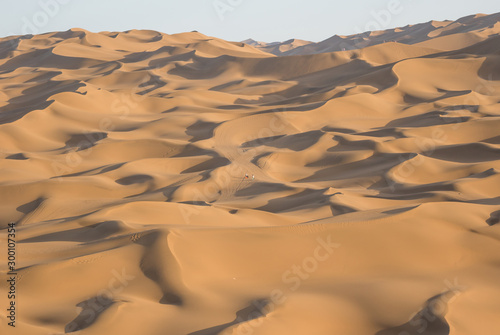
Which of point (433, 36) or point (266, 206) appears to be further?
point (433, 36)

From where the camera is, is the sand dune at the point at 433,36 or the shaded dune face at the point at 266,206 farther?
the sand dune at the point at 433,36

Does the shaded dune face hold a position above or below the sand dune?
above

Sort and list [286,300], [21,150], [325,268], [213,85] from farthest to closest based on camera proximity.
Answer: [213,85] → [21,150] → [325,268] → [286,300]

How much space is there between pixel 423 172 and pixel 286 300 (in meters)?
7.27

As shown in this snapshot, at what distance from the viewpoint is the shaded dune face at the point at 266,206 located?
215 inches

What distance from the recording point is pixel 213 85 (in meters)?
31.0

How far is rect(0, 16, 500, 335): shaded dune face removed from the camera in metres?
5.47

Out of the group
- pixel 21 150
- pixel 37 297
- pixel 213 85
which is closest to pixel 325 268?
pixel 37 297

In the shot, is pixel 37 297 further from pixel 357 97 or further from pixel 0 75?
pixel 0 75

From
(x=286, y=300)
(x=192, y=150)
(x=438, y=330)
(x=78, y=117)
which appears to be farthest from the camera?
(x=78, y=117)

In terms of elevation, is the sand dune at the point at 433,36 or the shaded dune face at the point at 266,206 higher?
the shaded dune face at the point at 266,206

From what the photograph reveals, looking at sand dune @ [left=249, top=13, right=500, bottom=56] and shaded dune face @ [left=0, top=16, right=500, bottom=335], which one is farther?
sand dune @ [left=249, top=13, right=500, bottom=56]

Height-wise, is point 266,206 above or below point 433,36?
above

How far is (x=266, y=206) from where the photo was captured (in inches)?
403
